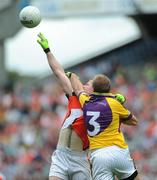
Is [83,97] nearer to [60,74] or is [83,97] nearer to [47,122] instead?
[60,74]

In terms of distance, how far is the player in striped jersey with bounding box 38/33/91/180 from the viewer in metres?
10.1

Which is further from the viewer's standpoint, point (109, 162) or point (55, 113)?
point (55, 113)

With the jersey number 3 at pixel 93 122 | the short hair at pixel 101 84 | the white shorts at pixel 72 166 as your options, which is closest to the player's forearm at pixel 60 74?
the short hair at pixel 101 84

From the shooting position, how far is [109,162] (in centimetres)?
979

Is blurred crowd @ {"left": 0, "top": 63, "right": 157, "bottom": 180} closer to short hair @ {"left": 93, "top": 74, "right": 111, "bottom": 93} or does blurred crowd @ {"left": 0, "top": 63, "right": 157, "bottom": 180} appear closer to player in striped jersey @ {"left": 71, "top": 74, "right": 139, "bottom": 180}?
player in striped jersey @ {"left": 71, "top": 74, "right": 139, "bottom": 180}

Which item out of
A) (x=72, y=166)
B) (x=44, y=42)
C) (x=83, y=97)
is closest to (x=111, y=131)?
(x=83, y=97)

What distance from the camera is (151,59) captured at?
25.5 meters

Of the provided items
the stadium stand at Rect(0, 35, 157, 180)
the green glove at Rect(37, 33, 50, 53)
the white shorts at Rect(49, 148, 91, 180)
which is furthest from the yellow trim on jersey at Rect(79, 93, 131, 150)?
the stadium stand at Rect(0, 35, 157, 180)

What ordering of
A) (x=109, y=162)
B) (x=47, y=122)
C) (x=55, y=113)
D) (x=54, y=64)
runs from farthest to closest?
(x=55, y=113)
(x=47, y=122)
(x=54, y=64)
(x=109, y=162)

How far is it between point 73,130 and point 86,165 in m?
0.47

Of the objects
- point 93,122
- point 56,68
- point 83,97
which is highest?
point 56,68

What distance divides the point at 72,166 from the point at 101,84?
1105 millimetres

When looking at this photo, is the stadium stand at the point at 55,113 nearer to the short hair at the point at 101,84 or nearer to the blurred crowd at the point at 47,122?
the blurred crowd at the point at 47,122

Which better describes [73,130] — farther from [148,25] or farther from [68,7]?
[148,25]
